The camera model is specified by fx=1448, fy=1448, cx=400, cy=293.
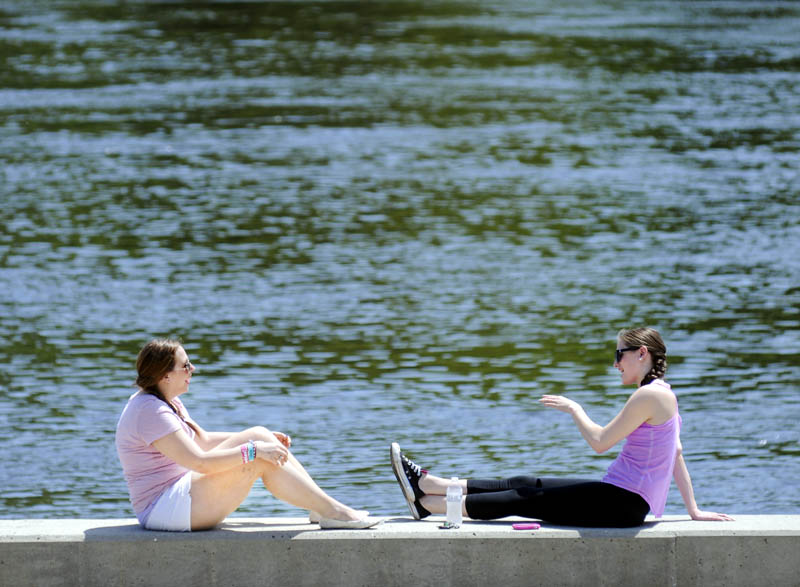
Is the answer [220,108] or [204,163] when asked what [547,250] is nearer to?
[204,163]

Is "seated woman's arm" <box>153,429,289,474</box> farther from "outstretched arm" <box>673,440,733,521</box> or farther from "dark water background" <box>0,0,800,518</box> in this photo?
"dark water background" <box>0,0,800,518</box>

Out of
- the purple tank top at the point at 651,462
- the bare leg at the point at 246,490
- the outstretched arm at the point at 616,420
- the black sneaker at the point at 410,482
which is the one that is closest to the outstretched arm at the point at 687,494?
the purple tank top at the point at 651,462

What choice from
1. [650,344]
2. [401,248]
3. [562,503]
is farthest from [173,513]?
[401,248]

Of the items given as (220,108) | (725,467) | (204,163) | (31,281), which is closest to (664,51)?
(220,108)

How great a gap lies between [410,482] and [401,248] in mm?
12590

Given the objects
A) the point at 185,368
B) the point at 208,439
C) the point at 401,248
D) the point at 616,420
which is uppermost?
the point at 185,368

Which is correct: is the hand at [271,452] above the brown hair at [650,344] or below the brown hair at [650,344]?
below

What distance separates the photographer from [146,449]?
25.8 ft

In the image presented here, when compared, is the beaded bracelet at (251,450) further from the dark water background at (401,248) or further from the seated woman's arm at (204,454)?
the dark water background at (401,248)

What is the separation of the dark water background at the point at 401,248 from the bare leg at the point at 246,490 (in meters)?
3.32

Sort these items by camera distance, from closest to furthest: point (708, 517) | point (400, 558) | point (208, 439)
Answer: point (400, 558), point (708, 517), point (208, 439)

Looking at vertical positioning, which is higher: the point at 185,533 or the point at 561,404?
the point at 561,404

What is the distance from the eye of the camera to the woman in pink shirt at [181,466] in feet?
25.2

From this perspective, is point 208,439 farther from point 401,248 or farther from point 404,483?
point 401,248
